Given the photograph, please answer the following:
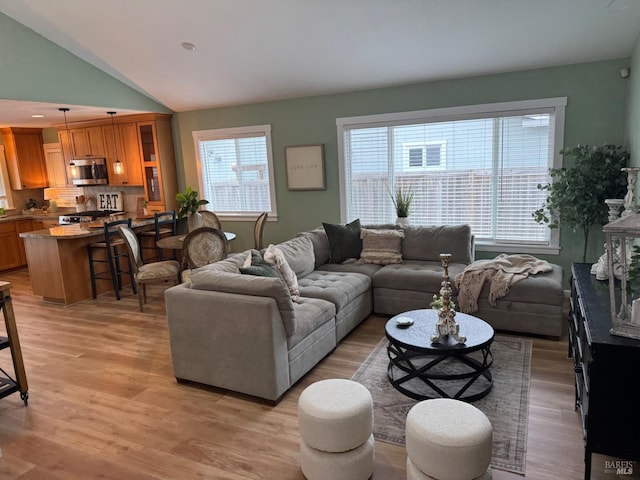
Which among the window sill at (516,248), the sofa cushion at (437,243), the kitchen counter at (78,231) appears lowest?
the window sill at (516,248)

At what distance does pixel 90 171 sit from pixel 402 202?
510cm

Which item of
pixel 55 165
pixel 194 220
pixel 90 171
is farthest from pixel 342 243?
pixel 55 165

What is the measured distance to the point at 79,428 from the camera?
9.41 feet

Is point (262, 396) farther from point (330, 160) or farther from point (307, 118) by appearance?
point (307, 118)

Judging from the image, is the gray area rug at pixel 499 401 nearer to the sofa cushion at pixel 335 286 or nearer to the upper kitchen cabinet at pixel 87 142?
→ the sofa cushion at pixel 335 286

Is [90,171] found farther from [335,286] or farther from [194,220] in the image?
[335,286]

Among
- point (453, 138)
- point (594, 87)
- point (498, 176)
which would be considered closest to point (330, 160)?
point (453, 138)

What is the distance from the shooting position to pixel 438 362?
9.57 ft

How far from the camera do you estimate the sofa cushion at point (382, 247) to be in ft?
16.0

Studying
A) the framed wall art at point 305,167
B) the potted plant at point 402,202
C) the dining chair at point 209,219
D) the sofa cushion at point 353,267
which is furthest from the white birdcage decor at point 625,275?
the dining chair at point 209,219

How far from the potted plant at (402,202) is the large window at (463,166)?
77 mm

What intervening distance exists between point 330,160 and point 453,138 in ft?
5.39

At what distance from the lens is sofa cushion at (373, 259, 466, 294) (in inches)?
168

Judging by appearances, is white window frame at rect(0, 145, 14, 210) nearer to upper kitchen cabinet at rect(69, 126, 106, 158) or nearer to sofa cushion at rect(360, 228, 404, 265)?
upper kitchen cabinet at rect(69, 126, 106, 158)
